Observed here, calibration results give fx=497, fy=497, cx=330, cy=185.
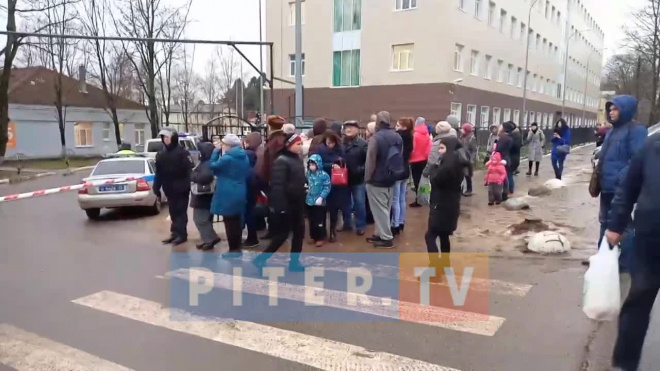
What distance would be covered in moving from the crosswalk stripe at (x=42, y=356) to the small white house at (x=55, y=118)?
37487 mm

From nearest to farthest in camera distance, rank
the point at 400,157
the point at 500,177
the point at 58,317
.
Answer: the point at 58,317 < the point at 400,157 < the point at 500,177

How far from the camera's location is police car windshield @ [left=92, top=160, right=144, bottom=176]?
38.5 feet

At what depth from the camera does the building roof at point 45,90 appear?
39219 mm

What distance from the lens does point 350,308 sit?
5.26 metres

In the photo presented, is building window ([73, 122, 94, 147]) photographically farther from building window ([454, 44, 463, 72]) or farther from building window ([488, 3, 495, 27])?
building window ([488, 3, 495, 27])

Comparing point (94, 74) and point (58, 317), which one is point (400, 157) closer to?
point (58, 317)

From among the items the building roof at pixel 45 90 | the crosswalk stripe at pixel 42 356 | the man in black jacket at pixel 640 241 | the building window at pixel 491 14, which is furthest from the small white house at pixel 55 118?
the man in black jacket at pixel 640 241

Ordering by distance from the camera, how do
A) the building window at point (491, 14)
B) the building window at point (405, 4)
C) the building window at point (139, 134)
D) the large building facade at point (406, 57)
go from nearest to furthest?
the large building facade at point (406, 57) → the building window at point (405, 4) → the building window at point (491, 14) → the building window at point (139, 134)

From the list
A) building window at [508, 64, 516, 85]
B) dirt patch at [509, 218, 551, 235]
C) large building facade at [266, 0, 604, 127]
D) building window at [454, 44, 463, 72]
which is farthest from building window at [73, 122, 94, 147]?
dirt patch at [509, 218, 551, 235]

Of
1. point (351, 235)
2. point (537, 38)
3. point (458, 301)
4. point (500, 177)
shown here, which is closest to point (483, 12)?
point (537, 38)

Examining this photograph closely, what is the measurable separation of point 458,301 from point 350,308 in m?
1.18

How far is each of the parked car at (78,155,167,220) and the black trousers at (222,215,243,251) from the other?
14.5 feet

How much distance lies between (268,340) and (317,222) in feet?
11.6

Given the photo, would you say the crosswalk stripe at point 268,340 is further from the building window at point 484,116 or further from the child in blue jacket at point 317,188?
the building window at point 484,116
